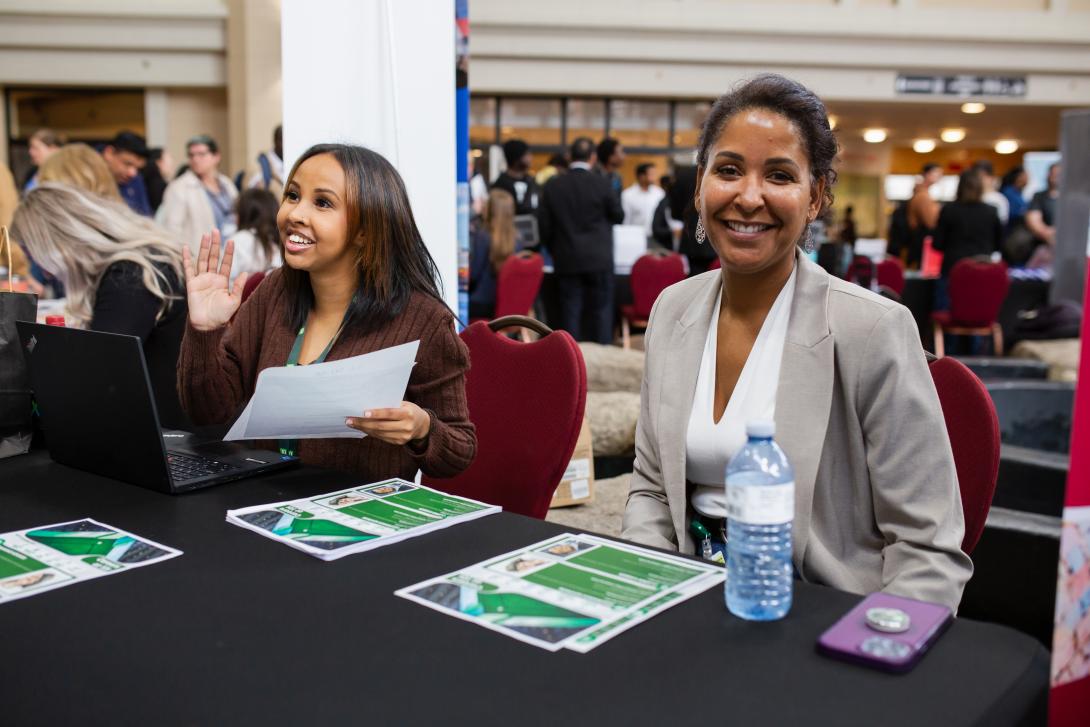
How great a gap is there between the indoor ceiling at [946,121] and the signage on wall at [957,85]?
21cm

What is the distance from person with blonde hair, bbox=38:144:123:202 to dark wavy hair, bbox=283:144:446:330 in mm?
2343

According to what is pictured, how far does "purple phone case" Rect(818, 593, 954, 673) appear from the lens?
0.88 metres

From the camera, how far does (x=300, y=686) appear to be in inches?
33.7

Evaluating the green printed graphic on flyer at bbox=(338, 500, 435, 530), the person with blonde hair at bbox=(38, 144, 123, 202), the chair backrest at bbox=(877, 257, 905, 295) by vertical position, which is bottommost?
the green printed graphic on flyer at bbox=(338, 500, 435, 530)

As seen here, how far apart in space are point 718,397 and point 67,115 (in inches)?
510

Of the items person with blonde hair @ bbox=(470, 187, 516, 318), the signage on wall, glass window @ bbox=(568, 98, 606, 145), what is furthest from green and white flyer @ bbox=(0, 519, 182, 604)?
the signage on wall

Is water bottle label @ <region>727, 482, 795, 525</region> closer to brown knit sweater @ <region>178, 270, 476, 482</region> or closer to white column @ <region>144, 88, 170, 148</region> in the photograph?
brown knit sweater @ <region>178, 270, 476, 482</region>

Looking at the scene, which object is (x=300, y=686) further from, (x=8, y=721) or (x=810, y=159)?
(x=810, y=159)

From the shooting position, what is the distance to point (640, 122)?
1278 centimetres

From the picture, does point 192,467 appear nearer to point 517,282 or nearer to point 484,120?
point 517,282

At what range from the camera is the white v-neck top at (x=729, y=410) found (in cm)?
148

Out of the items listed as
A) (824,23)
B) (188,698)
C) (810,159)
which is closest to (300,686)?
(188,698)

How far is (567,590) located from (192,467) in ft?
2.71

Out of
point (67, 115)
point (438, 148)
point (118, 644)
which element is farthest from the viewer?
point (67, 115)
